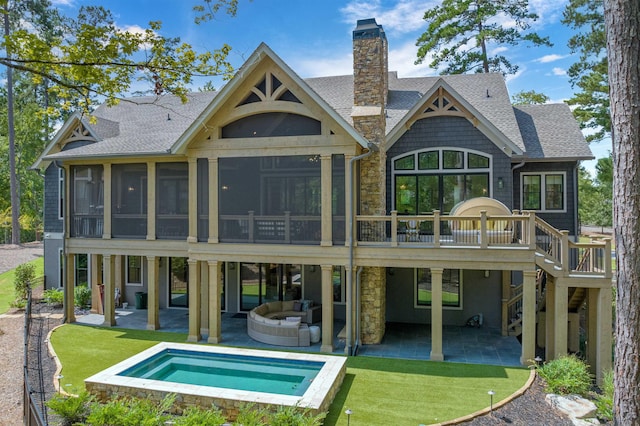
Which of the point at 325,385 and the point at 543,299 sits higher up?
the point at 543,299

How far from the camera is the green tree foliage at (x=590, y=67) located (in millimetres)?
21047

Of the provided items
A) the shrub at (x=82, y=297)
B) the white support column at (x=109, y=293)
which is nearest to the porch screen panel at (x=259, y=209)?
the white support column at (x=109, y=293)

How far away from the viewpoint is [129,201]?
50.3 ft

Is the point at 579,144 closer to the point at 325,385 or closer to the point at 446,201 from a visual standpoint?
the point at 446,201

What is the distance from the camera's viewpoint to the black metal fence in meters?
7.47

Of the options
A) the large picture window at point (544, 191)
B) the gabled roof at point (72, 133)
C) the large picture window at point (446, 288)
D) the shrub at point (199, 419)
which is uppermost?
the gabled roof at point (72, 133)

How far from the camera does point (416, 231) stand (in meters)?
12.8

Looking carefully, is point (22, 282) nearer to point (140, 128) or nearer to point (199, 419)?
point (140, 128)

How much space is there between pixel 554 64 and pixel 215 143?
72.2 ft

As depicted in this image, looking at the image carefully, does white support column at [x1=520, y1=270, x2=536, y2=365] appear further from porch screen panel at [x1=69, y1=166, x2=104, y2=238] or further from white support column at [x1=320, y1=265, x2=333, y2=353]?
porch screen panel at [x1=69, y1=166, x2=104, y2=238]

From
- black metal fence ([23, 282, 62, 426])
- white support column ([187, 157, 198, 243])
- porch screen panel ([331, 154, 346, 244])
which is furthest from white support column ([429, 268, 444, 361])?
black metal fence ([23, 282, 62, 426])

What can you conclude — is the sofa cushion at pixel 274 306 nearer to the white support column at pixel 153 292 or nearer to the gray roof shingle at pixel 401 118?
Answer: the white support column at pixel 153 292

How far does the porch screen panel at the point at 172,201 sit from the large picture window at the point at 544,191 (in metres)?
11.8

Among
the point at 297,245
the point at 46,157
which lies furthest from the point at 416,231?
the point at 46,157
